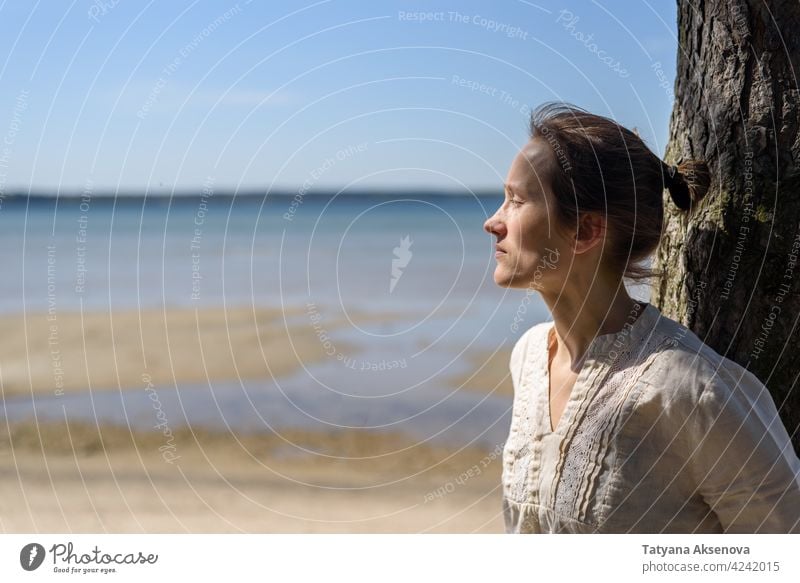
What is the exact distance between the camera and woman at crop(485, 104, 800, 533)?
4.11ft

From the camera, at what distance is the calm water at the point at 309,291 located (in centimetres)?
Result: 399

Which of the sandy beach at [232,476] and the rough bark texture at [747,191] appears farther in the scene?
the sandy beach at [232,476]

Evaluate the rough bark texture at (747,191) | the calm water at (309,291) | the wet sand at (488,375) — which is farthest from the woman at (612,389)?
the wet sand at (488,375)

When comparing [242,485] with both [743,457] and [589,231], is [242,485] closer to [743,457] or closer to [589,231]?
[589,231]

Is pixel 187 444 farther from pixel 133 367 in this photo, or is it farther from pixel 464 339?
pixel 464 339

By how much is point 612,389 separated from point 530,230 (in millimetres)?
287

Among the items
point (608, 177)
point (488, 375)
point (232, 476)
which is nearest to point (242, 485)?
point (232, 476)

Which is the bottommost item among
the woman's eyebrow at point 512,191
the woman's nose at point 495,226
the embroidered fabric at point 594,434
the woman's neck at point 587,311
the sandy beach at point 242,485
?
the sandy beach at point 242,485

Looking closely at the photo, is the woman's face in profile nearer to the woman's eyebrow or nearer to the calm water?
the woman's eyebrow

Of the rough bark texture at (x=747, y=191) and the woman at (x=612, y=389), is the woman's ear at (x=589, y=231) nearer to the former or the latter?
the woman at (x=612, y=389)

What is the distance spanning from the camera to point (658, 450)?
1.28 m

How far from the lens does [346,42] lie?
6.33 feet

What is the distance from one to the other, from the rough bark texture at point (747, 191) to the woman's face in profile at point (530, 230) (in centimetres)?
43

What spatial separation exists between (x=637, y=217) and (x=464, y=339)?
407cm
